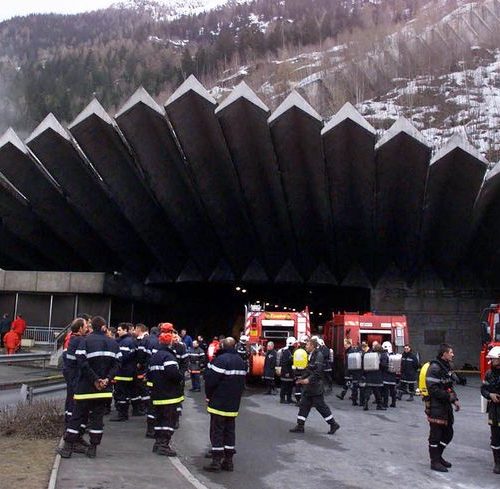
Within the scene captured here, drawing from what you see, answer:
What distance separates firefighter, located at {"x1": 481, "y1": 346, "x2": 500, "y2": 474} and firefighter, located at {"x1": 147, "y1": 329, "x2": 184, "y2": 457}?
4.41 m

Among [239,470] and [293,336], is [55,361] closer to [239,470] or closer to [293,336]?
[293,336]

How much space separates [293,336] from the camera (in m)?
21.3

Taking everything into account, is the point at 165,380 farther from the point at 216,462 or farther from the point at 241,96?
the point at 241,96

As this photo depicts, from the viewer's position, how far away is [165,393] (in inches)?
340

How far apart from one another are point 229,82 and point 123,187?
53181 mm

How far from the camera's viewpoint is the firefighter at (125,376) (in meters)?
11.1

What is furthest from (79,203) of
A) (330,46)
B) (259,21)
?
Answer: (259,21)

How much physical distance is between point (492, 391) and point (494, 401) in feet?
0.82

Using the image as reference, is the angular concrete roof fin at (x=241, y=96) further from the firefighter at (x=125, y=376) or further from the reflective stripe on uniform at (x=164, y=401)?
the reflective stripe on uniform at (x=164, y=401)

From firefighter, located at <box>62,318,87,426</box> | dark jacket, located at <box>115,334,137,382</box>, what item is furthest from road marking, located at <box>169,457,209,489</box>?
dark jacket, located at <box>115,334,137,382</box>

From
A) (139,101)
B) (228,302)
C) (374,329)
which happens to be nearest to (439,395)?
(374,329)

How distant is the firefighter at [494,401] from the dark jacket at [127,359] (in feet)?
19.1

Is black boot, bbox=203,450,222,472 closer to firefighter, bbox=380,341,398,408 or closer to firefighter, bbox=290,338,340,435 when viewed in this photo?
firefighter, bbox=290,338,340,435

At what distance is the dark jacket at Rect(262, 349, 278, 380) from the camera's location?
1859 centimetres
